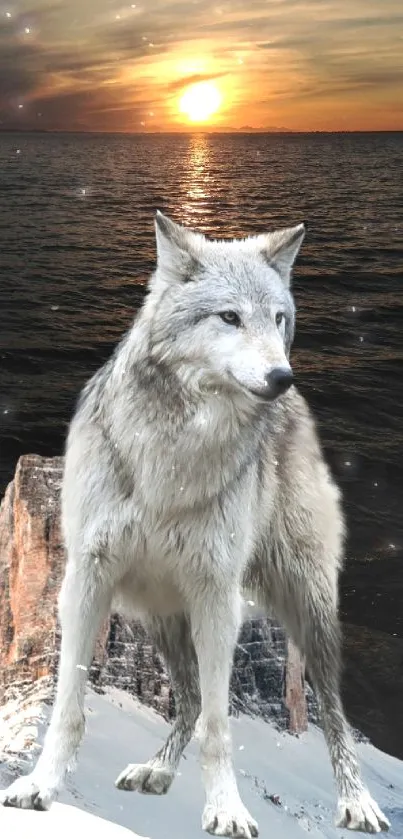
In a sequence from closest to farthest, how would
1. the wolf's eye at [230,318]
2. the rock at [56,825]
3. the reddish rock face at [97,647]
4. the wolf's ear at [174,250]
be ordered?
1. the rock at [56,825]
2. the wolf's eye at [230,318]
3. the wolf's ear at [174,250]
4. the reddish rock face at [97,647]

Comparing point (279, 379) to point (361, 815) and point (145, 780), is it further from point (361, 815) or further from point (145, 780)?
point (361, 815)

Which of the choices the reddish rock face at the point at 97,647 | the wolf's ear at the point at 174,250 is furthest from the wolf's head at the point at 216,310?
the reddish rock face at the point at 97,647

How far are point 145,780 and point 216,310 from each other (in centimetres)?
230

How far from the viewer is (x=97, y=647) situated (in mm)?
5219

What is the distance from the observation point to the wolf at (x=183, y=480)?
3.88 m

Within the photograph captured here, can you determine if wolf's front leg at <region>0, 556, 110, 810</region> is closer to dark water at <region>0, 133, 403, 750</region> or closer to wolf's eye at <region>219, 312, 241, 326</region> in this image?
wolf's eye at <region>219, 312, 241, 326</region>

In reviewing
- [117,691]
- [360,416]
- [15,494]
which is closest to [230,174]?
[360,416]

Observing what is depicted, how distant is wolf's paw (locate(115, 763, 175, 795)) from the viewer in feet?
14.3

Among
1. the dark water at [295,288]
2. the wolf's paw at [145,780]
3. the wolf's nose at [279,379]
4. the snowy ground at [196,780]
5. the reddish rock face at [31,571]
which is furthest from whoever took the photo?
the dark water at [295,288]

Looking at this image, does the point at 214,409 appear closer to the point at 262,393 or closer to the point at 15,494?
the point at 262,393

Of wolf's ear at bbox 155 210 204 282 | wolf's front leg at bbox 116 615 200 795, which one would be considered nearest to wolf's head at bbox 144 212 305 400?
wolf's ear at bbox 155 210 204 282

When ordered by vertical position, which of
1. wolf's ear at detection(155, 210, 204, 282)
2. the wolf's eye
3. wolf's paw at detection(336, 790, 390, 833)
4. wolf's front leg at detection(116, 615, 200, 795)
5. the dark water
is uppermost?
the dark water

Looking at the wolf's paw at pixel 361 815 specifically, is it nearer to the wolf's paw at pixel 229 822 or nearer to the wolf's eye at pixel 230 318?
the wolf's paw at pixel 229 822

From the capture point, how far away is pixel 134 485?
13.4 feet
